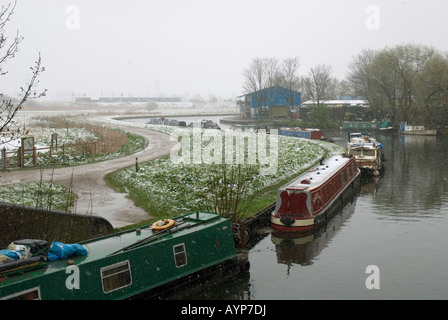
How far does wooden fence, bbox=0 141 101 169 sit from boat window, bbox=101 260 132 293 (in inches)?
585

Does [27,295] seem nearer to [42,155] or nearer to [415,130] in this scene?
[42,155]

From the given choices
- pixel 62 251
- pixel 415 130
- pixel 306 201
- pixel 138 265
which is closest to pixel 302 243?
pixel 306 201

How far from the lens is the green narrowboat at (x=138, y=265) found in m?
9.11

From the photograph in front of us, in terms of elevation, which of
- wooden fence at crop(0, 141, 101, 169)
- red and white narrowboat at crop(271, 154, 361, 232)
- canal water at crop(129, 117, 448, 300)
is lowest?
canal water at crop(129, 117, 448, 300)

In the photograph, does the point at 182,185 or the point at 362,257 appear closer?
the point at 362,257

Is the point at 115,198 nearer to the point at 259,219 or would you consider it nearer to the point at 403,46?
the point at 259,219

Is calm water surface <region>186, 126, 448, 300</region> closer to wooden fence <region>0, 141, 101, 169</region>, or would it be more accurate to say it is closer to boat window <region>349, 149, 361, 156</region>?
boat window <region>349, 149, 361, 156</region>

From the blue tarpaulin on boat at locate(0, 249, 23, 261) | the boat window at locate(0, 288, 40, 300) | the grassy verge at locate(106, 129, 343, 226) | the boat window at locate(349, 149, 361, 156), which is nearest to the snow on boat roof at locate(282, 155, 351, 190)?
the grassy verge at locate(106, 129, 343, 226)

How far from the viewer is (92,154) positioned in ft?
101

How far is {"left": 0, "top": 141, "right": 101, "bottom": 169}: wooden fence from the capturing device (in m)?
25.5

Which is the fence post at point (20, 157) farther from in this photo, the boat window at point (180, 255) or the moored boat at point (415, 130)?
the moored boat at point (415, 130)

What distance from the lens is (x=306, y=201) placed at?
62.0ft

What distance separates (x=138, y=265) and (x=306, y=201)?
9738mm
